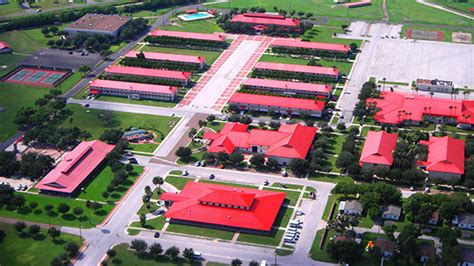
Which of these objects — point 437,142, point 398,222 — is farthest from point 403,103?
point 398,222

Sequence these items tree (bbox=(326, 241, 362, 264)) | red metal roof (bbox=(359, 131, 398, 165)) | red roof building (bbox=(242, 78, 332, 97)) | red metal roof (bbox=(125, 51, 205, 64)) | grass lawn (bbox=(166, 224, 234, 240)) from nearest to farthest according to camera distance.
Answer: tree (bbox=(326, 241, 362, 264)), grass lawn (bbox=(166, 224, 234, 240)), red metal roof (bbox=(359, 131, 398, 165)), red roof building (bbox=(242, 78, 332, 97)), red metal roof (bbox=(125, 51, 205, 64))

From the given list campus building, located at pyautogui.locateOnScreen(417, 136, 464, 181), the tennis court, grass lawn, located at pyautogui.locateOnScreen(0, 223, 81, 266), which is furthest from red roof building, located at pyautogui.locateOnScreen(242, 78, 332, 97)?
grass lawn, located at pyautogui.locateOnScreen(0, 223, 81, 266)

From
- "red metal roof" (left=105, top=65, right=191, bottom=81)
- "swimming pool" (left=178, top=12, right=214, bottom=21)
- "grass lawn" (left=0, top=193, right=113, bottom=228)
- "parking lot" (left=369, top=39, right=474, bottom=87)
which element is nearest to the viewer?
"grass lawn" (left=0, top=193, right=113, bottom=228)

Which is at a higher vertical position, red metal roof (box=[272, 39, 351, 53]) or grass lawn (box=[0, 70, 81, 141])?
red metal roof (box=[272, 39, 351, 53])

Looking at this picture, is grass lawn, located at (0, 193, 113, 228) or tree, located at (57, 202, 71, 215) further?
tree, located at (57, 202, 71, 215)

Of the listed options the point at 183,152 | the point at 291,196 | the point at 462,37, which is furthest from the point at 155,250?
Answer: the point at 462,37

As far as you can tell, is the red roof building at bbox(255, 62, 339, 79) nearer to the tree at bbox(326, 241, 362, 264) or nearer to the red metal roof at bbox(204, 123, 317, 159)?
the red metal roof at bbox(204, 123, 317, 159)

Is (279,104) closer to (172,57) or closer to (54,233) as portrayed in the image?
(172,57)
